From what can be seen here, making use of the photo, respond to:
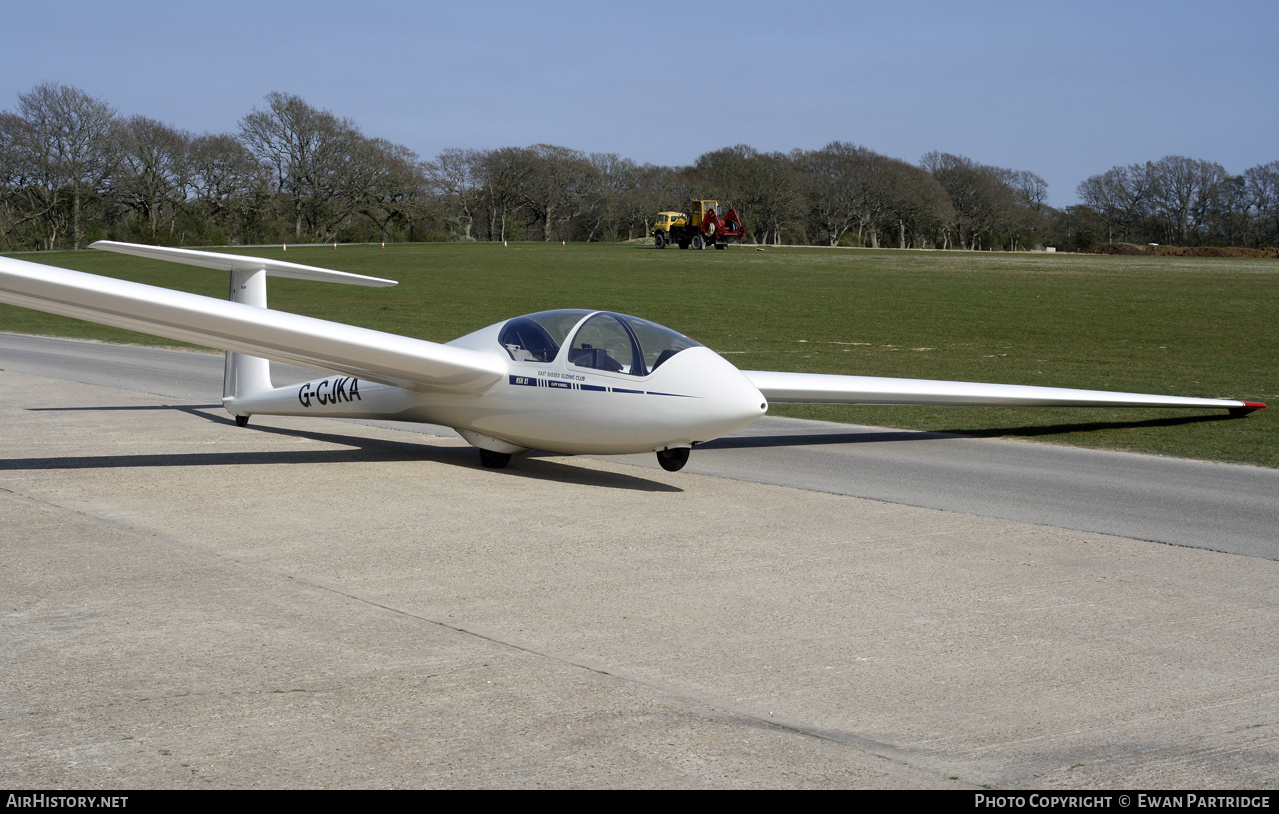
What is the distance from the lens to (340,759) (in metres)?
4.55

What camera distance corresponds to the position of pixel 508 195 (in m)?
119

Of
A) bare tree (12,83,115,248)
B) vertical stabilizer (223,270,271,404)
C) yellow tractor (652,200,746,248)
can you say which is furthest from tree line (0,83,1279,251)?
vertical stabilizer (223,270,271,404)

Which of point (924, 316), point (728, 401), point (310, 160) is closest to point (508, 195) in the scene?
point (310, 160)

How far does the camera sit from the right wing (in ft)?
30.9

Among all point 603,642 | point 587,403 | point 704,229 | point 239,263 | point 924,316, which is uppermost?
point 704,229

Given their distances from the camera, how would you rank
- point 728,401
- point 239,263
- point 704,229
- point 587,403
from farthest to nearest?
1. point 704,229
2. point 239,263
3. point 587,403
4. point 728,401

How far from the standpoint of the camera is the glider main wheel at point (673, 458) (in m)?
10.9

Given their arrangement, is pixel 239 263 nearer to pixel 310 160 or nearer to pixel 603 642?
pixel 603 642

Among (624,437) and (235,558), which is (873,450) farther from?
(235,558)

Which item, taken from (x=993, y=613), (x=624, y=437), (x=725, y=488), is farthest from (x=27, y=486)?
(x=993, y=613)

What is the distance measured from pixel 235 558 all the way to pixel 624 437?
155 inches

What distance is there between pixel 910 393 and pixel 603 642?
26.1 feet

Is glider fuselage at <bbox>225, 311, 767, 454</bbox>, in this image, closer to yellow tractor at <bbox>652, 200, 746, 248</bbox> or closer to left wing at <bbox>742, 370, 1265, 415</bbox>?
left wing at <bbox>742, 370, 1265, 415</bbox>

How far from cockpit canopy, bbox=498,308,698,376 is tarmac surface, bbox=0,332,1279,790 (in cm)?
133
